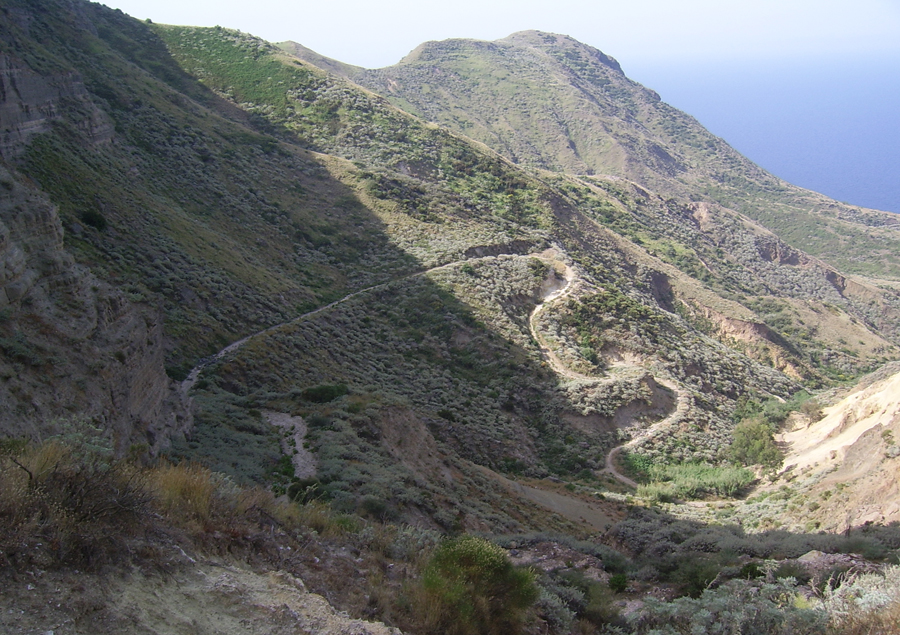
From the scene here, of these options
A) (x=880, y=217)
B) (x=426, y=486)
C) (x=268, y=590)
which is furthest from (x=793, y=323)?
(x=880, y=217)

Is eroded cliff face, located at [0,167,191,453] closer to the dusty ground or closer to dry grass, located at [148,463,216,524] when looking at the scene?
dry grass, located at [148,463,216,524]

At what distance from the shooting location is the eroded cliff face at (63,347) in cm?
1034

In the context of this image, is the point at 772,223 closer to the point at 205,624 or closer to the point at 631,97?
the point at 631,97

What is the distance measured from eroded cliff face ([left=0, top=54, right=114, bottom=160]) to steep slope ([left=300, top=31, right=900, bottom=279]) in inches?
3198

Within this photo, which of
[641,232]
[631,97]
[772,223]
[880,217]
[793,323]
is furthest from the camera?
[631,97]

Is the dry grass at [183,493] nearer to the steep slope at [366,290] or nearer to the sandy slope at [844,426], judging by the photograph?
the steep slope at [366,290]

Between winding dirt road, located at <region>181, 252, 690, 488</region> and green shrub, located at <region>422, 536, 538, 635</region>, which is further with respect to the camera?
winding dirt road, located at <region>181, 252, 690, 488</region>

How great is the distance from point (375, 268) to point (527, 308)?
10456mm

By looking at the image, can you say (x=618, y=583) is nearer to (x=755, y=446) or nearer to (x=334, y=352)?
(x=755, y=446)

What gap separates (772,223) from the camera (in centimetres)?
11812

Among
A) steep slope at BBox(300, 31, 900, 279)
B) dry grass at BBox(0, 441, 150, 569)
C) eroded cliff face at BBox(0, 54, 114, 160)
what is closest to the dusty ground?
dry grass at BBox(0, 441, 150, 569)

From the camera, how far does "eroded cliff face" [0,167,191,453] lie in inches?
407

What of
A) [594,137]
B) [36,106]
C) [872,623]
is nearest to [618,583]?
[872,623]

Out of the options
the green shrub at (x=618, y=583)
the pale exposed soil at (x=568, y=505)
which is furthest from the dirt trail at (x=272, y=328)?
the green shrub at (x=618, y=583)
